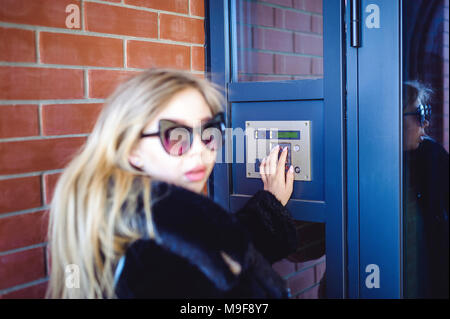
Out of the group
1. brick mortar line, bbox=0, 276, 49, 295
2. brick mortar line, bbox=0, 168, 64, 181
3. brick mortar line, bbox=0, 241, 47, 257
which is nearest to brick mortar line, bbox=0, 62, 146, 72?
brick mortar line, bbox=0, 168, 64, 181

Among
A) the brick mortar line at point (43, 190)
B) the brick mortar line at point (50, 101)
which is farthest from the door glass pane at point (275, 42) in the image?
the brick mortar line at point (43, 190)

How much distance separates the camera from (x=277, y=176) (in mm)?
1775

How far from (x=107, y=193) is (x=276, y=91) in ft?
2.88

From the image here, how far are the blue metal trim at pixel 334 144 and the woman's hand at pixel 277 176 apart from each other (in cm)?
14

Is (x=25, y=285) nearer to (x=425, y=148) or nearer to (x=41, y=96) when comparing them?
(x=41, y=96)

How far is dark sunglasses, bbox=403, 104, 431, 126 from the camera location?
1.49m

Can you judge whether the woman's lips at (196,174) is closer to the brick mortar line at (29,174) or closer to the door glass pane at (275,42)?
the brick mortar line at (29,174)

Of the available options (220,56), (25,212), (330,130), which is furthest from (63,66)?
(330,130)

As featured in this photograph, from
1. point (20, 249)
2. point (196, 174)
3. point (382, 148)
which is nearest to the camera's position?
point (196, 174)

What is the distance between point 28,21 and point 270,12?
1026mm

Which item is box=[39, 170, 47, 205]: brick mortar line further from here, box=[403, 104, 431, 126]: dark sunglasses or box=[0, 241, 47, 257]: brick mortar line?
box=[403, 104, 431, 126]: dark sunglasses

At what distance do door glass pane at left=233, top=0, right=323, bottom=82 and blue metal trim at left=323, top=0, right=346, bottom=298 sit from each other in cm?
28
